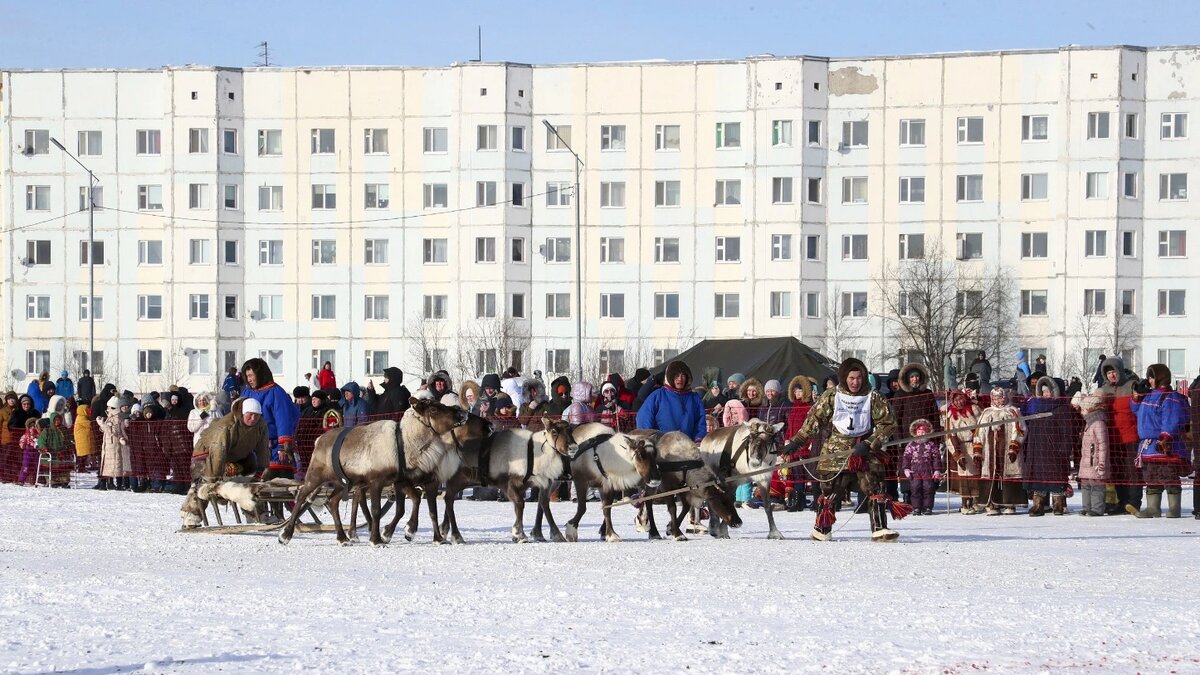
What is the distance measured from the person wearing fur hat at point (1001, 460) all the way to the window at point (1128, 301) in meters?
54.4

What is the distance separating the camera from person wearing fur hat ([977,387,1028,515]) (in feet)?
71.7

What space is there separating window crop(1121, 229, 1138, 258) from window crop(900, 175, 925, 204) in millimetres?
8371

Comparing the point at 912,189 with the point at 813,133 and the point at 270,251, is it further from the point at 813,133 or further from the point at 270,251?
the point at 270,251

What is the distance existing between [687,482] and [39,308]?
69.8 m

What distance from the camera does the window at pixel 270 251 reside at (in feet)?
264

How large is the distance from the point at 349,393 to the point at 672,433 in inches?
459

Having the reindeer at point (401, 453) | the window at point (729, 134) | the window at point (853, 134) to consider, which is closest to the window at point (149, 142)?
the window at point (729, 134)

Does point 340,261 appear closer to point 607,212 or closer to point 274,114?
point 274,114

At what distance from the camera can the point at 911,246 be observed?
76438 mm

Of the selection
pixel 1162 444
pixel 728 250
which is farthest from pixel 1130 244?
pixel 1162 444

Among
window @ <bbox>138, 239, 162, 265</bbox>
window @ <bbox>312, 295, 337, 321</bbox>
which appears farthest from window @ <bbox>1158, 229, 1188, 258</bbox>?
window @ <bbox>138, 239, 162, 265</bbox>

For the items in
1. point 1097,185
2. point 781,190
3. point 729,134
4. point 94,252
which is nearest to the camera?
point 1097,185

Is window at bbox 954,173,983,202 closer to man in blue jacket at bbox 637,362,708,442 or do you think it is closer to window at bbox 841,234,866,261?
window at bbox 841,234,866,261

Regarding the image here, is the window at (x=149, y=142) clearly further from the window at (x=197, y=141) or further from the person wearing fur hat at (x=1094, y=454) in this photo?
the person wearing fur hat at (x=1094, y=454)
